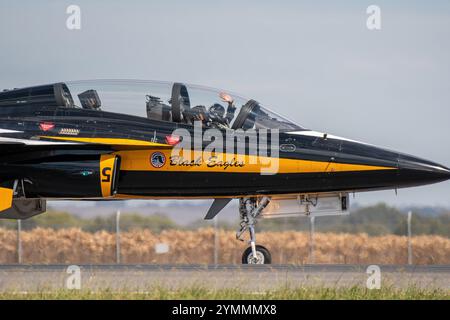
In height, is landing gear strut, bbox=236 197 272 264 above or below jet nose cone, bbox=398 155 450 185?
below

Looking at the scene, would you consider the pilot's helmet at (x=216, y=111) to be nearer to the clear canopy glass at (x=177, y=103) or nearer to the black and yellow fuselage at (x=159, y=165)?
the clear canopy glass at (x=177, y=103)

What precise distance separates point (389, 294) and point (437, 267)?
4.57 metres

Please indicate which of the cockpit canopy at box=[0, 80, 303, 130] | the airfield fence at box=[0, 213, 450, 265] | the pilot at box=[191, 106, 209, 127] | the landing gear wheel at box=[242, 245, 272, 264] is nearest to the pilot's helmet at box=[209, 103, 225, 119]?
the cockpit canopy at box=[0, 80, 303, 130]

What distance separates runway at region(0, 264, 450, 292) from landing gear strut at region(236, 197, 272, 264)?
1.54 ft

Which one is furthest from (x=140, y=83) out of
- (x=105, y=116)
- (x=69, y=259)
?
(x=69, y=259)

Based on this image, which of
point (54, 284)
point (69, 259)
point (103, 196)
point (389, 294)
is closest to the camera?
point (389, 294)

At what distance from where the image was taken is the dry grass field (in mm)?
31141

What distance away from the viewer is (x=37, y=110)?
20875 millimetres

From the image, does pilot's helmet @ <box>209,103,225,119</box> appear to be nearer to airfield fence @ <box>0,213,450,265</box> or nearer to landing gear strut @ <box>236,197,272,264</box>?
landing gear strut @ <box>236,197,272,264</box>

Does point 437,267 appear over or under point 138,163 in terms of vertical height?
under

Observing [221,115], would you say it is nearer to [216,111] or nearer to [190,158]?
[216,111]

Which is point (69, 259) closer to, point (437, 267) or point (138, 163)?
point (138, 163)
